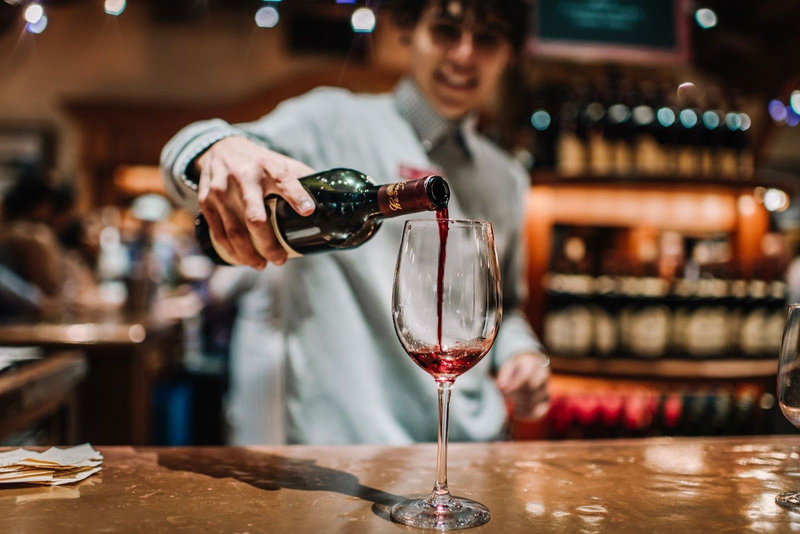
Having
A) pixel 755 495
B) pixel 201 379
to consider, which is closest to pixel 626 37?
pixel 755 495

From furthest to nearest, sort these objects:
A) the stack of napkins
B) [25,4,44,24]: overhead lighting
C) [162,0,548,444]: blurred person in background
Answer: [25,4,44,24]: overhead lighting < [162,0,548,444]: blurred person in background < the stack of napkins

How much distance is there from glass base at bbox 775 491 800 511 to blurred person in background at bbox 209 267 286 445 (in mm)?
2324

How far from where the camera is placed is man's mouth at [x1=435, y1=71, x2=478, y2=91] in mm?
1342

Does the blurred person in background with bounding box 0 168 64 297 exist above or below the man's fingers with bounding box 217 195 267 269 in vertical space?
above

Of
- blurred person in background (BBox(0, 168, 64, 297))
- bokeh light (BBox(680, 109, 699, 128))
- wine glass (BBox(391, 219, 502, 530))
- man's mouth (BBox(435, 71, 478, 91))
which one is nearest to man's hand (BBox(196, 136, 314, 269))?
wine glass (BBox(391, 219, 502, 530))

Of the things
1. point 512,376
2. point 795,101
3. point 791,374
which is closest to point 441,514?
point 791,374

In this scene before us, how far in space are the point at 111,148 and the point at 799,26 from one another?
17.3 ft

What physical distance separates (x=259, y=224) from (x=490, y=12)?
2.66 ft

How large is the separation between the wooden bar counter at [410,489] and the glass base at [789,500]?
0.03 ft

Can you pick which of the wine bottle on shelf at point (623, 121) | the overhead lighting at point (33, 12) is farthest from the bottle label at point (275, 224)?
the wine bottle on shelf at point (623, 121)

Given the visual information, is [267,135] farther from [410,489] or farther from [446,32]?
[410,489]

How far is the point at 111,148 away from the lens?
606cm

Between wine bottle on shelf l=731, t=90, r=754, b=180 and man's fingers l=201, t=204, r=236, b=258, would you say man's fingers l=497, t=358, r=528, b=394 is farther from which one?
wine bottle on shelf l=731, t=90, r=754, b=180

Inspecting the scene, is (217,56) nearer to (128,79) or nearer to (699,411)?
(128,79)
